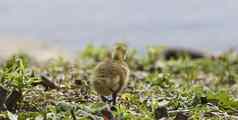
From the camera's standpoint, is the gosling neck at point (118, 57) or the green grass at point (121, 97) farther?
the gosling neck at point (118, 57)

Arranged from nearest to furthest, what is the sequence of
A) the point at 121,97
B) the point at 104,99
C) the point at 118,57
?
the point at 118,57, the point at 104,99, the point at 121,97

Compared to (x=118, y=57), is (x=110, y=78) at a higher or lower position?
lower

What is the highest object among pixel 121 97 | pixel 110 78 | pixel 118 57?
pixel 118 57

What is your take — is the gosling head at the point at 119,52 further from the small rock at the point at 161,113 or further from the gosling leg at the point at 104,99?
the small rock at the point at 161,113

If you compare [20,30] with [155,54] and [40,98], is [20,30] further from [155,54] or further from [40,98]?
[40,98]

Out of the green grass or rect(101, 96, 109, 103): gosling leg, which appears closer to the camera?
the green grass

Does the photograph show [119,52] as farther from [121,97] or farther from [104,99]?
[121,97]

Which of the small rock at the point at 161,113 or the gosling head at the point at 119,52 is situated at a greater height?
the gosling head at the point at 119,52

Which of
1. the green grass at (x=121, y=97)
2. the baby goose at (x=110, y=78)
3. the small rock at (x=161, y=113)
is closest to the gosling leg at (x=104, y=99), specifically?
the green grass at (x=121, y=97)

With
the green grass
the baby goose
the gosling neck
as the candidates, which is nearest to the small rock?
the green grass

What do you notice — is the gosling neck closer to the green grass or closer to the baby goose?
the baby goose

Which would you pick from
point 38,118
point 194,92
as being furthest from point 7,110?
point 194,92

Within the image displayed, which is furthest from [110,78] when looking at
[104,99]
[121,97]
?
[121,97]

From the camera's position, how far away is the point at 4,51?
15195 millimetres
